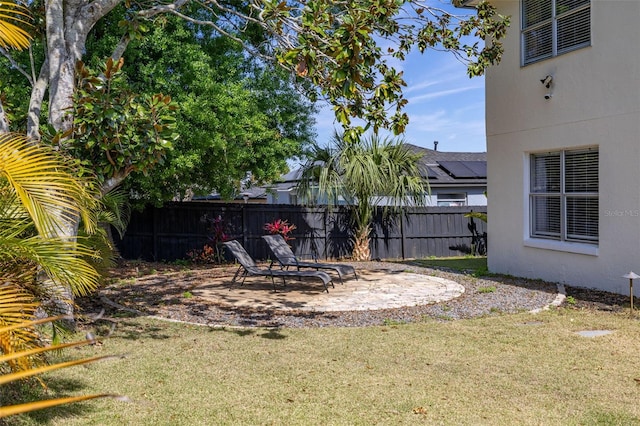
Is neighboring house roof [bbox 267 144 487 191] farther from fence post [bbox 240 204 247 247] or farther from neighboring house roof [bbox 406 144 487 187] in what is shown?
fence post [bbox 240 204 247 247]

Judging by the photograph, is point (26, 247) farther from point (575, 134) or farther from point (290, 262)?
point (575, 134)

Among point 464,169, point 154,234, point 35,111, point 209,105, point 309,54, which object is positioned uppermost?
point 209,105

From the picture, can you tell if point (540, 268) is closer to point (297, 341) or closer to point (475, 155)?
point (297, 341)

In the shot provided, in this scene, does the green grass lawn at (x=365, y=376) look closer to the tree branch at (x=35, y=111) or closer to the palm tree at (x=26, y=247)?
the palm tree at (x=26, y=247)

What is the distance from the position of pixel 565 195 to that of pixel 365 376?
7.07 m

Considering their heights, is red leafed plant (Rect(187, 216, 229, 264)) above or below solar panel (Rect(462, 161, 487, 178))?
below

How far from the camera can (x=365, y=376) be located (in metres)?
5.35

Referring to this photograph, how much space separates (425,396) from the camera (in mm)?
4789

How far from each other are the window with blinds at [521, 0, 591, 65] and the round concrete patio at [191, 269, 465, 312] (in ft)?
16.4

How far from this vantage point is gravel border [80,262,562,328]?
791 centimetres

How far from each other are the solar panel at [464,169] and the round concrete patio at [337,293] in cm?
1058

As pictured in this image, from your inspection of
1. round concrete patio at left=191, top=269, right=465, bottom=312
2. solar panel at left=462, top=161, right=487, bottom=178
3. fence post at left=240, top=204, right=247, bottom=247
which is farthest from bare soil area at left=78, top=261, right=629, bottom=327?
solar panel at left=462, top=161, right=487, bottom=178

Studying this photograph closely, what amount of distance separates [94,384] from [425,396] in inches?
121

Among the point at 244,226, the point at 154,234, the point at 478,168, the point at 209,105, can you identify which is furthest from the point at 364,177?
the point at 478,168
